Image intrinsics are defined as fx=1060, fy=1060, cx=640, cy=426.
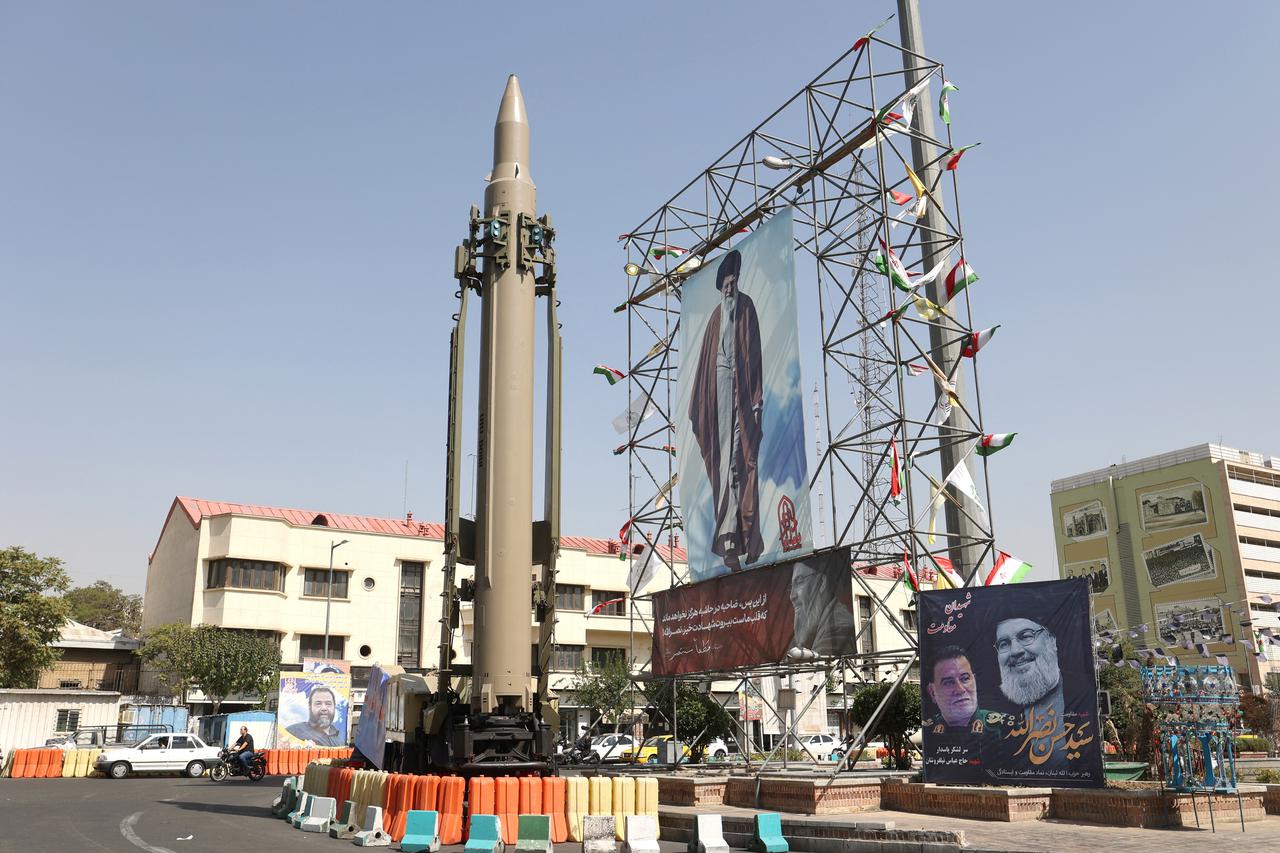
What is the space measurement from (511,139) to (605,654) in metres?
42.3

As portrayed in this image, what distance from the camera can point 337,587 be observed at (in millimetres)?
54469

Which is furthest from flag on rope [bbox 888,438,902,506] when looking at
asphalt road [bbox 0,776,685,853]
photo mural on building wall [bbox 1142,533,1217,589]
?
photo mural on building wall [bbox 1142,533,1217,589]

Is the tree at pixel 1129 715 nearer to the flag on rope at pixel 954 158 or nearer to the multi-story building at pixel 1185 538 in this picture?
the flag on rope at pixel 954 158

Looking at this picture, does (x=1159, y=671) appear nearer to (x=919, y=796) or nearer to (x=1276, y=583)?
(x=919, y=796)

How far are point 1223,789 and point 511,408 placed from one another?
13100 millimetres

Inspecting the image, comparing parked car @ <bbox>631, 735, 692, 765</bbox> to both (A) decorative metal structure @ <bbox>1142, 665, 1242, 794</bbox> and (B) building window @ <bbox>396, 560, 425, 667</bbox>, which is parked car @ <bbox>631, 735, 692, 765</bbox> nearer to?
(A) decorative metal structure @ <bbox>1142, 665, 1242, 794</bbox>

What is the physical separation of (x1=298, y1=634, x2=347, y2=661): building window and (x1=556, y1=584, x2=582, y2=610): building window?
38.6 ft

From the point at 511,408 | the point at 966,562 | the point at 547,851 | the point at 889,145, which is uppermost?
the point at 889,145

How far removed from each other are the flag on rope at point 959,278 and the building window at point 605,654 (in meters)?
38.5

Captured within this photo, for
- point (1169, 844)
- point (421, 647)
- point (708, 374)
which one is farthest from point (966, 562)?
point (421, 647)

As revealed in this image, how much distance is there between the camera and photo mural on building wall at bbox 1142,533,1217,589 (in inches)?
3127

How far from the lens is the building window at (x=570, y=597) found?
58.9 metres

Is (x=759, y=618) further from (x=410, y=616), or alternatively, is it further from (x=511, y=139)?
(x=410, y=616)

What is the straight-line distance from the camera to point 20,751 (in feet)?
112
